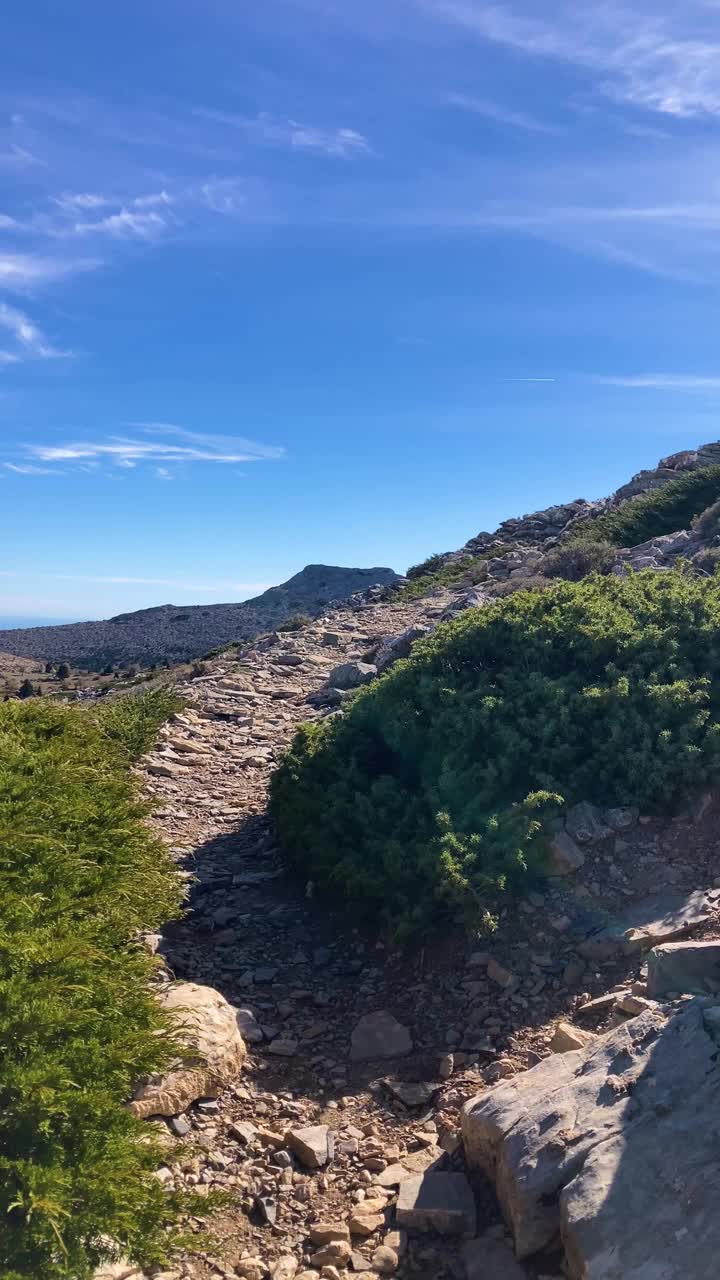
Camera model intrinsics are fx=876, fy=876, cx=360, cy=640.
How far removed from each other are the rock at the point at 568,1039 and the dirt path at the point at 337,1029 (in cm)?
22

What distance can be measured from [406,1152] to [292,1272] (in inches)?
34.4

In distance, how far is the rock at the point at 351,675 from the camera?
13.4 metres

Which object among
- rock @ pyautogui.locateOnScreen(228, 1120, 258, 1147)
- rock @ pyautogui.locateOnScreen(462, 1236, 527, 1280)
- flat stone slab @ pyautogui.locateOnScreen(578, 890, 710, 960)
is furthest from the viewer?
flat stone slab @ pyautogui.locateOnScreen(578, 890, 710, 960)

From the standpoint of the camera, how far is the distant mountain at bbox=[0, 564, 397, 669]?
50500mm

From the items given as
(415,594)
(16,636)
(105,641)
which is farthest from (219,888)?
(16,636)

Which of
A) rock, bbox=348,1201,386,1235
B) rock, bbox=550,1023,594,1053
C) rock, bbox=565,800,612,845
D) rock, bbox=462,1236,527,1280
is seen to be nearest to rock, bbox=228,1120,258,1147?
rock, bbox=348,1201,386,1235

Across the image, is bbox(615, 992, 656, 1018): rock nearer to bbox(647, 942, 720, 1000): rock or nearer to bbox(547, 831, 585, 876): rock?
bbox(647, 942, 720, 1000): rock

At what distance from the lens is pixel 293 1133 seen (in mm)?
4246

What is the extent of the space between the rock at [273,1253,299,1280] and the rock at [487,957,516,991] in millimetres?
2127

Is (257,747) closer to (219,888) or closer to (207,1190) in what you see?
(219,888)

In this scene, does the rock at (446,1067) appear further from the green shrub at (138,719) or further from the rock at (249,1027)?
the green shrub at (138,719)

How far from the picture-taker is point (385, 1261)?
3484 millimetres

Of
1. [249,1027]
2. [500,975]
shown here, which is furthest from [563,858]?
[249,1027]

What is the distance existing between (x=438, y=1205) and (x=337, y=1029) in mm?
1746
